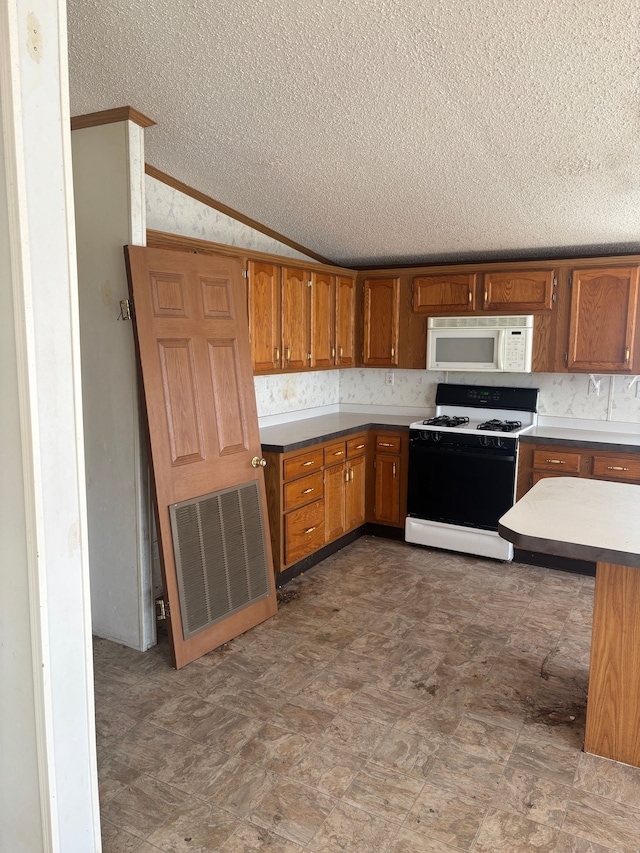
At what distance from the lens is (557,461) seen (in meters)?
4.23

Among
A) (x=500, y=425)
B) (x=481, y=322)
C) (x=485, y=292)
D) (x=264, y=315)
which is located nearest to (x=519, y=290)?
(x=485, y=292)

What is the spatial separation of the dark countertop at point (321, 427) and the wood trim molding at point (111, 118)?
1871 mm

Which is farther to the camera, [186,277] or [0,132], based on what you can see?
[186,277]

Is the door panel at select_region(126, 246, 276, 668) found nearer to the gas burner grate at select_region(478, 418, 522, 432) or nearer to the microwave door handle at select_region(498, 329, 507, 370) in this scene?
the gas burner grate at select_region(478, 418, 522, 432)

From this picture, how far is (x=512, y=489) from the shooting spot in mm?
4285

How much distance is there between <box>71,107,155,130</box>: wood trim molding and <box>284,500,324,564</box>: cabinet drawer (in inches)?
90.5

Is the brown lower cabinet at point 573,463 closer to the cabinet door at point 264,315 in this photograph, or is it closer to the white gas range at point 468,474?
the white gas range at point 468,474

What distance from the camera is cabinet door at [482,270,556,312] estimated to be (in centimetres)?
437

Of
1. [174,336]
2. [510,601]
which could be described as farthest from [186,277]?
[510,601]

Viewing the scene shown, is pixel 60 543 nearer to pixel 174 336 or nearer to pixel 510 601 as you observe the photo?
pixel 174 336

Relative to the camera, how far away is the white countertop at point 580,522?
2002 millimetres

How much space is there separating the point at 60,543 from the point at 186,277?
1.74 m

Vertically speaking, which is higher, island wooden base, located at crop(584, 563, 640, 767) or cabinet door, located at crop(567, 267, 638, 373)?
cabinet door, located at crop(567, 267, 638, 373)

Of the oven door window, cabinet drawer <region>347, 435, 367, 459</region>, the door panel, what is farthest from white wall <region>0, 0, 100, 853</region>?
the oven door window
